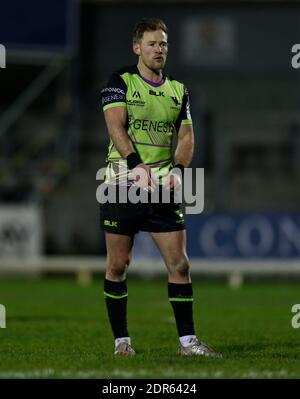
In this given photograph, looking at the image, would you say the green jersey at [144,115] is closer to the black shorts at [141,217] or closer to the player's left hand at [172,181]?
the player's left hand at [172,181]

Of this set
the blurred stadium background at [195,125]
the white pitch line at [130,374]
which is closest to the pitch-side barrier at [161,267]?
the blurred stadium background at [195,125]

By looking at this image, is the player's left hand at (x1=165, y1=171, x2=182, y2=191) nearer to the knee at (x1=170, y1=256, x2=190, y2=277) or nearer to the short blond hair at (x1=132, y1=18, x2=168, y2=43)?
the knee at (x1=170, y1=256, x2=190, y2=277)

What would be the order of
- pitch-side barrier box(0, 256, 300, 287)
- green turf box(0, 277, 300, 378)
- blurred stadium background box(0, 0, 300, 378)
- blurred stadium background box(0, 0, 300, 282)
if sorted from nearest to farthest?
green turf box(0, 277, 300, 378)
blurred stadium background box(0, 0, 300, 378)
pitch-side barrier box(0, 256, 300, 287)
blurred stadium background box(0, 0, 300, 282)

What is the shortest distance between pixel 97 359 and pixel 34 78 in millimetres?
20717

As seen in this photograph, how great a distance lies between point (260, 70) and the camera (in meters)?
28.8

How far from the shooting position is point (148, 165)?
7.41 m

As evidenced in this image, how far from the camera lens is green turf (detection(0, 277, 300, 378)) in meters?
6.64

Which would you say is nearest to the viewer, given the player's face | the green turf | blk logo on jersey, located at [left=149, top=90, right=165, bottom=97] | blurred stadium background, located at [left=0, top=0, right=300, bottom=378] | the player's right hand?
the green turf

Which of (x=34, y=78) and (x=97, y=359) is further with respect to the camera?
(x=34, y=78)

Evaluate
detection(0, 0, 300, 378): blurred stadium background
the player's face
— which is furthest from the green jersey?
detection(0, 0, 300, 378): blurred stadium background

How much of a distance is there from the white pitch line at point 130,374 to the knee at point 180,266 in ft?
3.62

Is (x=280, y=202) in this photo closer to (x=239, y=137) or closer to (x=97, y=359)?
(x=239, y=137)

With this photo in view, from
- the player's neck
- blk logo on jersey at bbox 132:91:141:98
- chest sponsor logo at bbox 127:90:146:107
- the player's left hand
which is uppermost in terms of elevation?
the player's neck
